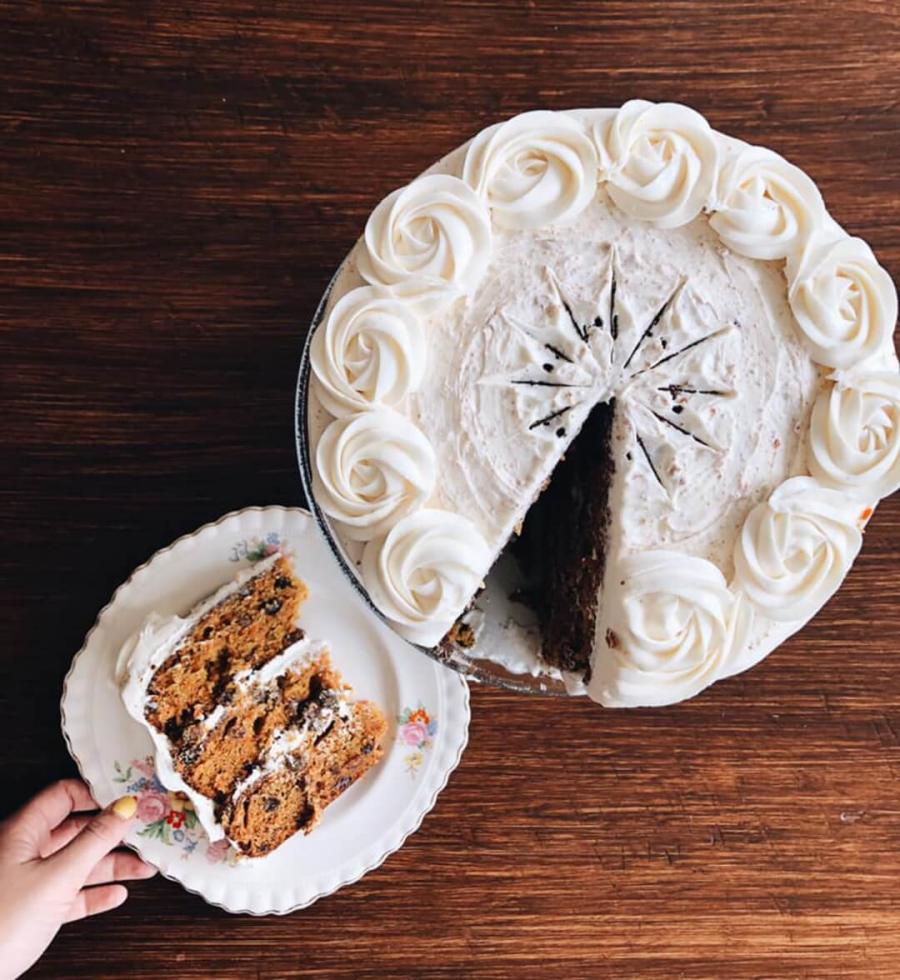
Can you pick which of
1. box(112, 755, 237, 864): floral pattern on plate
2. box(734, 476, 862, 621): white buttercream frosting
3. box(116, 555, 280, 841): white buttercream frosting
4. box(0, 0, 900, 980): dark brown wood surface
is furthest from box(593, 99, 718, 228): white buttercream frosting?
box(112, 755, 237, 864): floral pattern on plate

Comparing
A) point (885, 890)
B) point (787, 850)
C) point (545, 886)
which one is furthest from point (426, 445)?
point (885, 890)

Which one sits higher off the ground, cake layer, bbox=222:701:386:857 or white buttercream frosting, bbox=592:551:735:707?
white buttercream frosting, bbox=592:551:735:707

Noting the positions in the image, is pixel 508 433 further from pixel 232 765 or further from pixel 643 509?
pixel 232 765

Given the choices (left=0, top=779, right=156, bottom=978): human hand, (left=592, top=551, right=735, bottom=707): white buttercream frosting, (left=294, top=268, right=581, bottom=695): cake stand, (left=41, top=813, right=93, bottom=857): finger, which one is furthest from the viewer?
(left=41, top=813, right=93, bottom=857): finger

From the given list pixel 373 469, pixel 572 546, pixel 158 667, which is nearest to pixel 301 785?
pixel 158 667

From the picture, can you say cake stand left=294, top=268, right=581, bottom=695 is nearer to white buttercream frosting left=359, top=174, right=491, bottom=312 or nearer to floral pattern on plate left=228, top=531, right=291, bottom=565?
white buttercream frosting left=359, top=174, right=491, bottom=312

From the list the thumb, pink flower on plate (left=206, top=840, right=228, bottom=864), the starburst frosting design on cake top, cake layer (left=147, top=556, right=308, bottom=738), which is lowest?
pink flower on plate (left=206, top=840, right=228, bottom=864)

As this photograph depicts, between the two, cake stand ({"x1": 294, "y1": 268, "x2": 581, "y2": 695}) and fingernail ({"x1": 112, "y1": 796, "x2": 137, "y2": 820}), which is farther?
fingernail ({"x1": 112, "y1": 796, "x2": 137, "y2": 820})

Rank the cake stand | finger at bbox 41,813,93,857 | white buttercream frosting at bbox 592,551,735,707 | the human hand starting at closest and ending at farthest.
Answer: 1. white buttercream frosting at bbox 592,551,735,707
2. the cake stand
3. the human hand
4. finger at bbox 41,813,93,857
